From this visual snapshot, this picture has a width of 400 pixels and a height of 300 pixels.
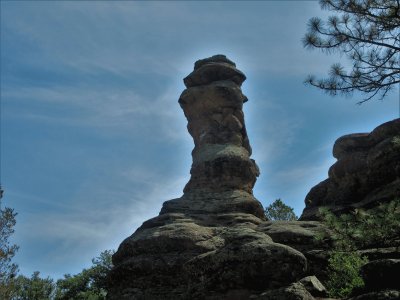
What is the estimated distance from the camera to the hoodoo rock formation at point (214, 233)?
A: 14180 mm

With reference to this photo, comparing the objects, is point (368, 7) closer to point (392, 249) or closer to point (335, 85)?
point (335, 85)

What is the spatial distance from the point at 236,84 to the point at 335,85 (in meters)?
21.7

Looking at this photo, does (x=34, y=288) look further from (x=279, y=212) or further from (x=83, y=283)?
(x=279, y=212)

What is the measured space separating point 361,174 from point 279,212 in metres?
23.0

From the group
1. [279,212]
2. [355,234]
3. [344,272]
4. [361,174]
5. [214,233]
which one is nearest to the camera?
[355,234]

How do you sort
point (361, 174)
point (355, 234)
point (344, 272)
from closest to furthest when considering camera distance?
point (355, 234) → point (344, 272) → point (361, 174)

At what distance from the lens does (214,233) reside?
981 inches

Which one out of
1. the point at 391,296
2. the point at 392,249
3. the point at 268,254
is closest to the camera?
the point at 391,296

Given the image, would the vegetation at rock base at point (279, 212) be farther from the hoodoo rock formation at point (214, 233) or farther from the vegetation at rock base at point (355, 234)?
the vegetation at rock base at point (355, 234)

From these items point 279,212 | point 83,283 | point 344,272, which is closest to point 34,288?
point 83,283

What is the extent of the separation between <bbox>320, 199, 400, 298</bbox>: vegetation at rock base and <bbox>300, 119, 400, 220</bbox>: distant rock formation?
10.1 meters

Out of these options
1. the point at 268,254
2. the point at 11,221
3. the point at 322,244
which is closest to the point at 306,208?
the point at 322,244

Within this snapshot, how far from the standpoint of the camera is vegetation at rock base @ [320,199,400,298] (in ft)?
41.5

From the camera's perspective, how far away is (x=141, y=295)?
21.4m
